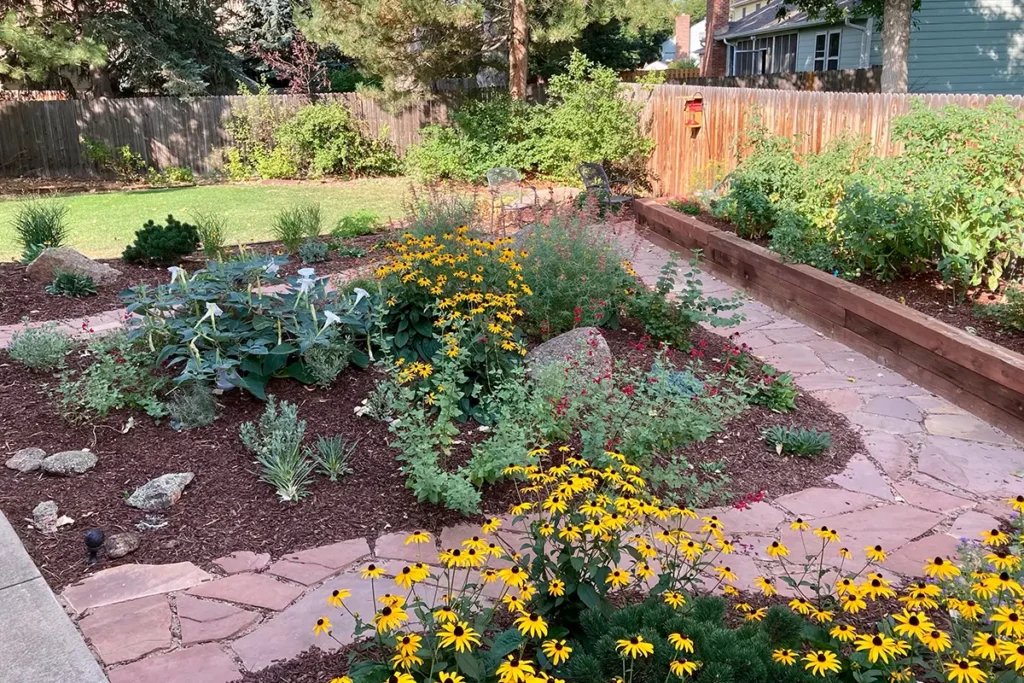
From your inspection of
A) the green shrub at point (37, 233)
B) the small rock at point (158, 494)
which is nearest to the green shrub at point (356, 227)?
the green shrub at point (37, 233)

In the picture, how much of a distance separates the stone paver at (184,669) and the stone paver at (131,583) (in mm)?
397

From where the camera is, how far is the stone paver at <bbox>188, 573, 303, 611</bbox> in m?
2.79

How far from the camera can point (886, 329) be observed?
5.20 metres

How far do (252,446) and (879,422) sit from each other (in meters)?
3.25

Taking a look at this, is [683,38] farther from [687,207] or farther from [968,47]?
[687,207]

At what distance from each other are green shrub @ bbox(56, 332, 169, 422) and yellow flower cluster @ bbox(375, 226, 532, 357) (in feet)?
4.17

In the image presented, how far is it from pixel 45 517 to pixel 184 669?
121cm

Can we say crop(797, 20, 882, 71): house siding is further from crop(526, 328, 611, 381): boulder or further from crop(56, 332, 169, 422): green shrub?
crop(56, 332, 169, 422): green shrub

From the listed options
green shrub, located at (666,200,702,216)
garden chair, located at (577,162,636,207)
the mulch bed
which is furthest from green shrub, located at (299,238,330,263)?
green shrub, located at (666,200,702,216)

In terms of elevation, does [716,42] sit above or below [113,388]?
above

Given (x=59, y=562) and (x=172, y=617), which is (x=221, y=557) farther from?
(x=59, y=562)

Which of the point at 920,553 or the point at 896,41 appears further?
the point at 896,41

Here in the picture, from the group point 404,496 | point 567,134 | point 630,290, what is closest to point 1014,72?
point 567,134

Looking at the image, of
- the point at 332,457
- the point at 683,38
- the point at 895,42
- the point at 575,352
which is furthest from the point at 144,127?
the point at 683,38
